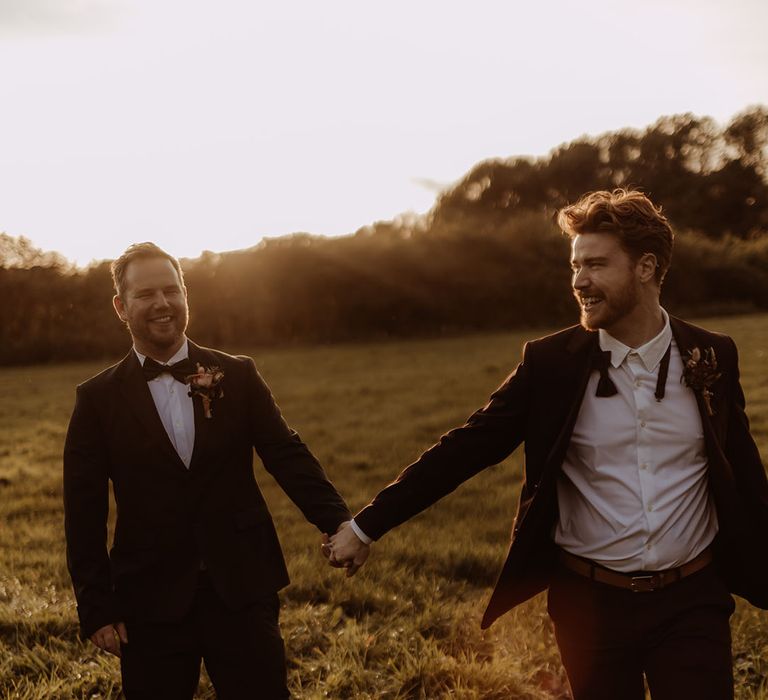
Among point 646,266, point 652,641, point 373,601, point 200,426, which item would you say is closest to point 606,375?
point 646,266

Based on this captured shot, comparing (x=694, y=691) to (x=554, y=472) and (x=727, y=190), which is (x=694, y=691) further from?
(x=727, y=190)

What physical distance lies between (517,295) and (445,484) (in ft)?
117

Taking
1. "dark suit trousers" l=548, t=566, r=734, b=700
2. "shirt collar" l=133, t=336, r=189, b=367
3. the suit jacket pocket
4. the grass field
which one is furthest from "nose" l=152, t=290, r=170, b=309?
the grass field

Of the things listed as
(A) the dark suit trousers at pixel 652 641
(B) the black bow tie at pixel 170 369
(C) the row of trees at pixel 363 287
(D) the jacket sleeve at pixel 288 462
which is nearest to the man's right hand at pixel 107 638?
(D) the jacket sleeve at pixel 288 462

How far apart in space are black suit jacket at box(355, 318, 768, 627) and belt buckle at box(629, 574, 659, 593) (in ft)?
1.25

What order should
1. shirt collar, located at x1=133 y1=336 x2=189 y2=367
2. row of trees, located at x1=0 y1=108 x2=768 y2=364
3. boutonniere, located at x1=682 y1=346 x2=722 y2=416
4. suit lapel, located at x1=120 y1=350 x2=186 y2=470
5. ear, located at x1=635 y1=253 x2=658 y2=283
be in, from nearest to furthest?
boutonniere, located at x1=682 y1=346 x2=722 y2=416, ear, located at x1=635 y1=253 x2=658 y2=283, suit lapel, located at x1=120 y1=350 x2=186 y2=470, shirt collar, located at x1=133 y1=336 x2=189 y2=367, row of trees, located at x1=0 y1=108 x2=768 y2=364

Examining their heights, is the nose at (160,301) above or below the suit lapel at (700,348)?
above

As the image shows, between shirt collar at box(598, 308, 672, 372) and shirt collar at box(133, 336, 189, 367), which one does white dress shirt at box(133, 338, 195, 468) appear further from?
shirt collar at box(598, 308, 672, 372)

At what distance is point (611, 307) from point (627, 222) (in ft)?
1.18

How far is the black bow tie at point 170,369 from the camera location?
3584 millimetres

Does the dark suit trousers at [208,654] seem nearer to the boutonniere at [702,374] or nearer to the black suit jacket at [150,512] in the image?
the black suit jacket at [150,512]

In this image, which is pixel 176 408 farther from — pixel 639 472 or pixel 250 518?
pixel 639 472

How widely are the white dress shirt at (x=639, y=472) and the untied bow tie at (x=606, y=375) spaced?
0.09 ft

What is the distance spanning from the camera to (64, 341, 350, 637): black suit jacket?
3365 millimetres
